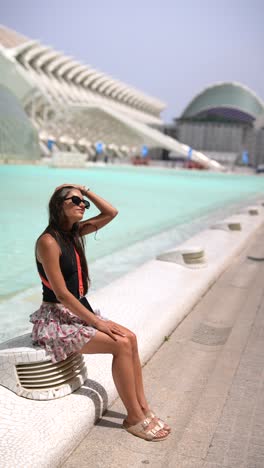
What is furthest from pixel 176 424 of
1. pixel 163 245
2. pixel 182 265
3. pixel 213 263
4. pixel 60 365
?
pixel 163 245

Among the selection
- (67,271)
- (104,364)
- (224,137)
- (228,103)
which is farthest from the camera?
(228,103)

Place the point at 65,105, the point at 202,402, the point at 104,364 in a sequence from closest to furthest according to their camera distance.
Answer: the point at 202,402, the point at 104,364, the point at 65,105

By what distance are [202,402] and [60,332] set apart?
87cm

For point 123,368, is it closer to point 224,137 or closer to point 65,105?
point 65,105

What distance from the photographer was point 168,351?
3482 millimetres

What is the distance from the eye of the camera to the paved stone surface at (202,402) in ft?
7.20

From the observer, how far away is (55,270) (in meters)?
2.28

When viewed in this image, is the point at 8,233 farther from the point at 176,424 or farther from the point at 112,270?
the point at 176,424

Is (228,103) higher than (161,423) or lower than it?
higher

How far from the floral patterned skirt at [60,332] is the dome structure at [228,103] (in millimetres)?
84066

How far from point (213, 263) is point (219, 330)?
2042 mm

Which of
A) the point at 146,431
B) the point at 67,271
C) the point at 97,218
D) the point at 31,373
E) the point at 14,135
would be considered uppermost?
the point at 14,135

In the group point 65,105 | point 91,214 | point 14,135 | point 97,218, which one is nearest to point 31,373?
point 97,218

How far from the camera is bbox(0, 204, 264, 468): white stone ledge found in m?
2.04
